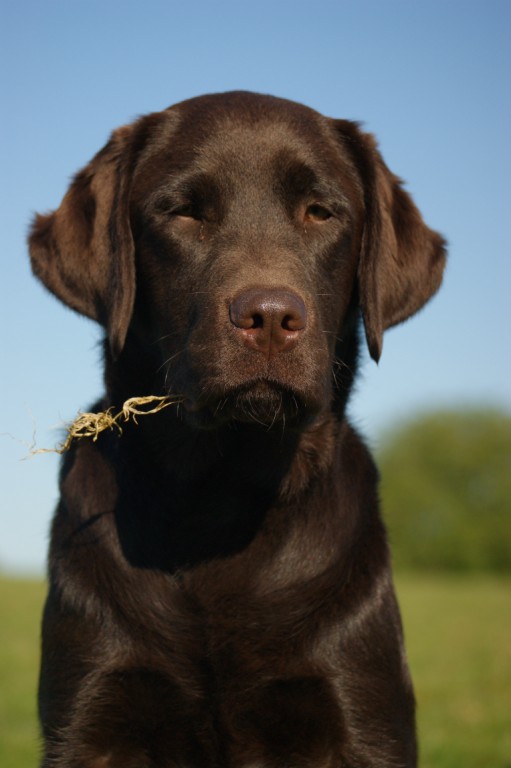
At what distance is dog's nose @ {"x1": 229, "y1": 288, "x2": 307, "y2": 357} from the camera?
3.25 m

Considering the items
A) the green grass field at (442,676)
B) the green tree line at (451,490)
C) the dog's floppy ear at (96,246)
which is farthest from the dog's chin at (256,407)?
the green tree line at (451,490)

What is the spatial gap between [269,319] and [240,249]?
0.45 metres

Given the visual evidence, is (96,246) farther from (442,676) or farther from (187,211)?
(442,676)

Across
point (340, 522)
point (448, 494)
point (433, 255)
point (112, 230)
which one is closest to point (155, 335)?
point (112, 230)

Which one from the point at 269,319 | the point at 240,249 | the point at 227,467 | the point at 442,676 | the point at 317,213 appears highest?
the point at 317,213

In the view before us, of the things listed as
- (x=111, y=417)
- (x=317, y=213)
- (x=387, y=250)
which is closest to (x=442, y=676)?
(x=387, y=250)

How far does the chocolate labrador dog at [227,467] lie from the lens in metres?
3.55

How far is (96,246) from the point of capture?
→ 400 centimetres

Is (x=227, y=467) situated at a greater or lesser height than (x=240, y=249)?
lesser

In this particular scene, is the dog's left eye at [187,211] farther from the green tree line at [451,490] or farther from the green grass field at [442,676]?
the green tree line at [451,490]

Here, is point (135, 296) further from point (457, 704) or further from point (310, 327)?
point (457, 704)

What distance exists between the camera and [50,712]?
12.1 ft

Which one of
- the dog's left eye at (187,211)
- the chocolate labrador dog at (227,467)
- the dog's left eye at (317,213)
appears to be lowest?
the chocolate labrador dog at (227,467)

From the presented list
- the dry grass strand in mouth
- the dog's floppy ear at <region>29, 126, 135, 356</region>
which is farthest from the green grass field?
the dog's floppy ear at <region>29, 126, 135, 356</region>
